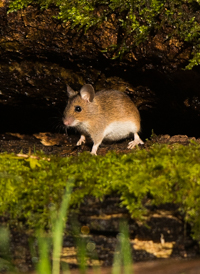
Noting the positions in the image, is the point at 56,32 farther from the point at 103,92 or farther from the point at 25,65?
the point at 103,92

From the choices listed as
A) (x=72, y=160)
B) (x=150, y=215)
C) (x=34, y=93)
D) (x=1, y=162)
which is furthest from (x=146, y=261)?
(x=34, y=93)

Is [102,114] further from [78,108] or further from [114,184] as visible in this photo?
[114,184]

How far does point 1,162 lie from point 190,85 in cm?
276

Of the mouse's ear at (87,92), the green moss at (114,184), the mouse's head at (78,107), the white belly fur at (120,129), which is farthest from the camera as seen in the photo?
the white belly fur at (120,129)

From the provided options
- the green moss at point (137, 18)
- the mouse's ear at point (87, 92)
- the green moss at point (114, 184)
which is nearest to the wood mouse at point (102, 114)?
the mouse's ear at point (87, 92)

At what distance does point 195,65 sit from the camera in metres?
4.76

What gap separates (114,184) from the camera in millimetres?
2861

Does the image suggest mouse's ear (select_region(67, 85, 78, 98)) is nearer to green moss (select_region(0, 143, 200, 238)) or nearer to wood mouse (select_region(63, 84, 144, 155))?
wood mouse (select_region(63, 84, 144, 155))

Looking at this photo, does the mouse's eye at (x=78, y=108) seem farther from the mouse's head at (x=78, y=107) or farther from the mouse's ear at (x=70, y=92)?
the mouse's ear at (x=70, y=92)

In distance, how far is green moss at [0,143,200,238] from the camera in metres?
2.79

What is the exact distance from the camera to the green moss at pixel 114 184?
2.79 m

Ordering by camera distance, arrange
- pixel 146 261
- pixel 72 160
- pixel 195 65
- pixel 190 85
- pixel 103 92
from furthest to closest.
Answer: pixel 103 92
pixel 190 85
pixel 195 65
pixel 72 160
pixel 146 261

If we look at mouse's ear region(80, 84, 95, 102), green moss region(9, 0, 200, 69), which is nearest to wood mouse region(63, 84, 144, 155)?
mouse's ear region(80, 84, 95, 102)

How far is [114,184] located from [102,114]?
2.98 meters
